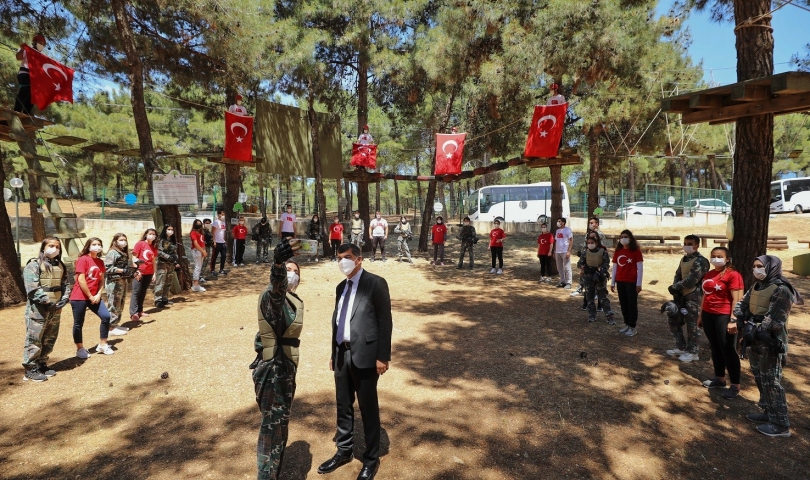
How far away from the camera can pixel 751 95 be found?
5.96 m

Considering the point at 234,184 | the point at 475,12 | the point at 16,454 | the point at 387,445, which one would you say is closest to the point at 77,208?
the point at 234,184

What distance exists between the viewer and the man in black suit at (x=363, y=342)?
3.42 metres

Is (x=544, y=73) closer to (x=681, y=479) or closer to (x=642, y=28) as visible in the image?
(x=642, y=28)

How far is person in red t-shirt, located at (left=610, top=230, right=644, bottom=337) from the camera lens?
6.86 m

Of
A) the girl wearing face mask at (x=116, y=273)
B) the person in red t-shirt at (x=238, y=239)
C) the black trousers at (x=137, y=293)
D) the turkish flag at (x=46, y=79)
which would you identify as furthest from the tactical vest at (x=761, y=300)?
the person in red t-shirt at (x=238, y=239)

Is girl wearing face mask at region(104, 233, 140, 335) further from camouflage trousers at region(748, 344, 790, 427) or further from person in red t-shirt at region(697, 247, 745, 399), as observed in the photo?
camouflage trousers at region(748, 344, 790, 427)

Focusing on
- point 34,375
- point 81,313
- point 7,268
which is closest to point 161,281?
point 81,313

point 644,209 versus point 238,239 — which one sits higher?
point 644,209

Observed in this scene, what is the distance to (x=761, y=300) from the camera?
425 cm

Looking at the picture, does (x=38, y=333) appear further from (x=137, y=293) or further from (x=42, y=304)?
(x=137, y=293)

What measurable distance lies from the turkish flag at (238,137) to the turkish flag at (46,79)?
12.0ft

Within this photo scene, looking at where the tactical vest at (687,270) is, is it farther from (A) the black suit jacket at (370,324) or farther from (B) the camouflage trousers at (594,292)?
(A) the black suit jacket at (370,324)

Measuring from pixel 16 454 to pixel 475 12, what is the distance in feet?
42.7

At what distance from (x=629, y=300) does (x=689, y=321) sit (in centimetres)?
121
